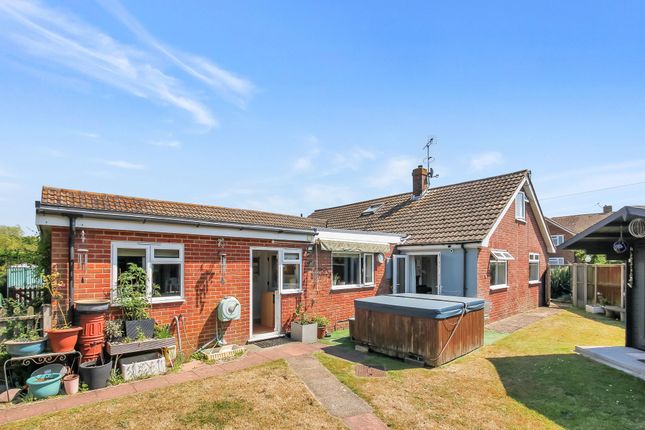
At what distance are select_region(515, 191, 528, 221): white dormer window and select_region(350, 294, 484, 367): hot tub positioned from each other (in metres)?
8.43

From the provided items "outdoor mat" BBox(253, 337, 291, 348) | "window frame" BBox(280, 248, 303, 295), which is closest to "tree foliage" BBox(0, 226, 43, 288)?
"outdoor mat" BBox(253, 337, 291, 348)

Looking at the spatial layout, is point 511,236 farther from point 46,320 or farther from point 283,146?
point 46,320

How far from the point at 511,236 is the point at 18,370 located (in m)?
17.4

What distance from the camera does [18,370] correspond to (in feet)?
22.4

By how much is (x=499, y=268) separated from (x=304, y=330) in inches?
375

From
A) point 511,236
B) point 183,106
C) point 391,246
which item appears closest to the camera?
point 183,106

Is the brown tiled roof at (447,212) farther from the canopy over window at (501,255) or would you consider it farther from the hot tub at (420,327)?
the hot tub at (420,327)

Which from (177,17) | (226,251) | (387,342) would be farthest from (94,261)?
(387,342)

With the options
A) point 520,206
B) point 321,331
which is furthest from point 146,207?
point 520,206

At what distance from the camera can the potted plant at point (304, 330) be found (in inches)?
416

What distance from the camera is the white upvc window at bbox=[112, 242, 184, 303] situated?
8.07 m

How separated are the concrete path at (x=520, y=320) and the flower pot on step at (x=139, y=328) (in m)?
11.2

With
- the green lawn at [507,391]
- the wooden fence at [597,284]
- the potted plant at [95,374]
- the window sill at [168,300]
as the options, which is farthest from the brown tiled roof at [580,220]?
the potted plant at [95,374]

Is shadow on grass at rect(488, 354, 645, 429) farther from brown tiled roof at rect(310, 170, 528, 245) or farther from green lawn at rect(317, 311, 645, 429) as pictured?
brown tiled roof at rect(310, 170, 528, 245)
